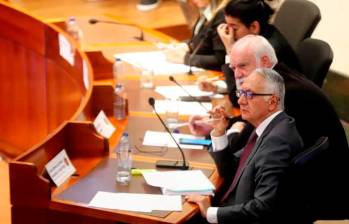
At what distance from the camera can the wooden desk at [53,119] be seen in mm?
2311

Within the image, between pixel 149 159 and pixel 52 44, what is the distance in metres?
1.62

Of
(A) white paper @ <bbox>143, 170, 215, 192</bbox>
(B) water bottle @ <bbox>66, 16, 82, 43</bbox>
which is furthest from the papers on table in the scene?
(B) water bottle @ <bbox>66, 16, 82, 43</bbox>

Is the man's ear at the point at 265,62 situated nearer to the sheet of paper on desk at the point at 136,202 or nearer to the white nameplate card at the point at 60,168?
the sheet of paper on desk at the point at 136,202

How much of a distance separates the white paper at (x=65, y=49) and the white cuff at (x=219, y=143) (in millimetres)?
1478

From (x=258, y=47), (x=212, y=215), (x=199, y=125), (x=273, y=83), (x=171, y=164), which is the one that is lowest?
(x=212, y=215)

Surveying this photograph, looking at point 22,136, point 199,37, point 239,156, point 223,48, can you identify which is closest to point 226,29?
point 223,48

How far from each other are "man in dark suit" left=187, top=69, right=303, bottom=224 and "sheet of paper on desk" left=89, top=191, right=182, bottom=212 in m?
0.08

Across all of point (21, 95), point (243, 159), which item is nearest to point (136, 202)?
point (243, 159)

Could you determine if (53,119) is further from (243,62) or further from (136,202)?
(136,202)

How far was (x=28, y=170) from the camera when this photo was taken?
7.49ft

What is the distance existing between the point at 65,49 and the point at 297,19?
56.1 inches

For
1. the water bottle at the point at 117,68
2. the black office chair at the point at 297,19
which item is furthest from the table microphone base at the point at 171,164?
the black office chair at the point at 297,19

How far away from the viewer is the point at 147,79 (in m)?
3.70

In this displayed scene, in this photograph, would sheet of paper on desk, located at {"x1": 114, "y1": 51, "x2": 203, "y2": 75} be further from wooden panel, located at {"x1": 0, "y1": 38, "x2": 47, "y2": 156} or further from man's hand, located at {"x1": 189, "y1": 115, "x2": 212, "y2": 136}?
man's hand, located at {"x1": 189, "y1": 115, "x2": 212, "y2": 136}
